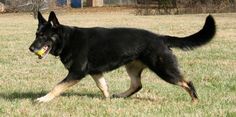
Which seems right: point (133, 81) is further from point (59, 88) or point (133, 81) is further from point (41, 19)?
point (41, 19)

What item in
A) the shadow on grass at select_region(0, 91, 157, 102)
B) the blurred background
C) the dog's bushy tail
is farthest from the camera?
the blurred background

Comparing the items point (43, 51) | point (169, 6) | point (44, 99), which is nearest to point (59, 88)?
point (44, 99)

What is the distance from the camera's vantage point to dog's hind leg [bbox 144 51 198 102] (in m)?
7.02

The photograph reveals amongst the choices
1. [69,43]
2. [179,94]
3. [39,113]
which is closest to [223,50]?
[179,94]

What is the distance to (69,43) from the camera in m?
7.16

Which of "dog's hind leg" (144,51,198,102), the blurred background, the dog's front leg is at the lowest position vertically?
the blurred background

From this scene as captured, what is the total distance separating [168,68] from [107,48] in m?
0.86

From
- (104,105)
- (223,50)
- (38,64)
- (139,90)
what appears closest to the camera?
(104,105)

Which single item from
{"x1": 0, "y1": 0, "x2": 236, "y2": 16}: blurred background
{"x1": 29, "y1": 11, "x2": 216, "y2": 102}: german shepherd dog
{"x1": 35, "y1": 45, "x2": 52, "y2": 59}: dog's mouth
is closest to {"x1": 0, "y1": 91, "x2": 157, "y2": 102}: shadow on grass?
{"x1": 29, "y1": 11, "x2": 216, "y2": 102}: german shepherd dog

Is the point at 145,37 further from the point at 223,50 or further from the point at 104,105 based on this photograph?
the point at 223,50

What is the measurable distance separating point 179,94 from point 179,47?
80cm

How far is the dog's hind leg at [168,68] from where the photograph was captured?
276 inches

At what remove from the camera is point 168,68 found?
23.1ft

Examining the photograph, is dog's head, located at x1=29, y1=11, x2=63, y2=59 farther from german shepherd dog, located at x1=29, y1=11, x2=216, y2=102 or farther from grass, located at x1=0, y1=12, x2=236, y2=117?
grass, located at x1=0, y1=12, x2=236, y2=117
